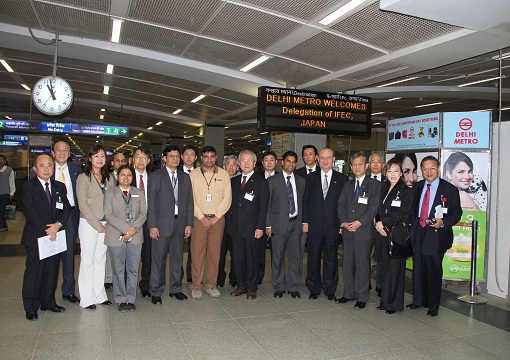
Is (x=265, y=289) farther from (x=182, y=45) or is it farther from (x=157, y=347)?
(x=182, y=45)

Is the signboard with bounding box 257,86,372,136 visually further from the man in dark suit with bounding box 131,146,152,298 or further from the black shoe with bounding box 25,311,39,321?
the black shoe with bounding box 25,311,39,321

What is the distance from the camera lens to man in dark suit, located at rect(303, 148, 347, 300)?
4566 millimetres

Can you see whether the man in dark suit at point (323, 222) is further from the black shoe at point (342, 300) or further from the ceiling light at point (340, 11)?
the ceiling light at point (340, 11)

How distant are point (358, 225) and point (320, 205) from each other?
1.79ft

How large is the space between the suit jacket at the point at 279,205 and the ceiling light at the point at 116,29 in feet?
9.07

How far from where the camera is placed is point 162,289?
14.1 ft

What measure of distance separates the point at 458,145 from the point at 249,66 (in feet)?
11.2

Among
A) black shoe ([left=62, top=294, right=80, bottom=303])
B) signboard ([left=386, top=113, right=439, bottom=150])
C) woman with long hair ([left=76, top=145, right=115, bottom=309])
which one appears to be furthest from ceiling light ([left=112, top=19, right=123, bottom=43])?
signboard ([left=386, top=113, right=439, bottom=150])

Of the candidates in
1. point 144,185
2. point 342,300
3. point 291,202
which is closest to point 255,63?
point 291,202

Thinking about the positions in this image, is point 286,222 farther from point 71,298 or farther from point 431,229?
point 71,298

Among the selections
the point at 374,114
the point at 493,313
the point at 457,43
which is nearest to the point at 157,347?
the point at 493,313

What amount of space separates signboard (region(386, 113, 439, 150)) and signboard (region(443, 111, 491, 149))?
0.13 meters

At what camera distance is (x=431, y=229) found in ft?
14.0

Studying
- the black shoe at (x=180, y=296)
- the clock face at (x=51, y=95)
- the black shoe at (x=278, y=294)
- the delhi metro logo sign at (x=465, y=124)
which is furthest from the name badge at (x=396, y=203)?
the clock face at (x=51, y=95)
